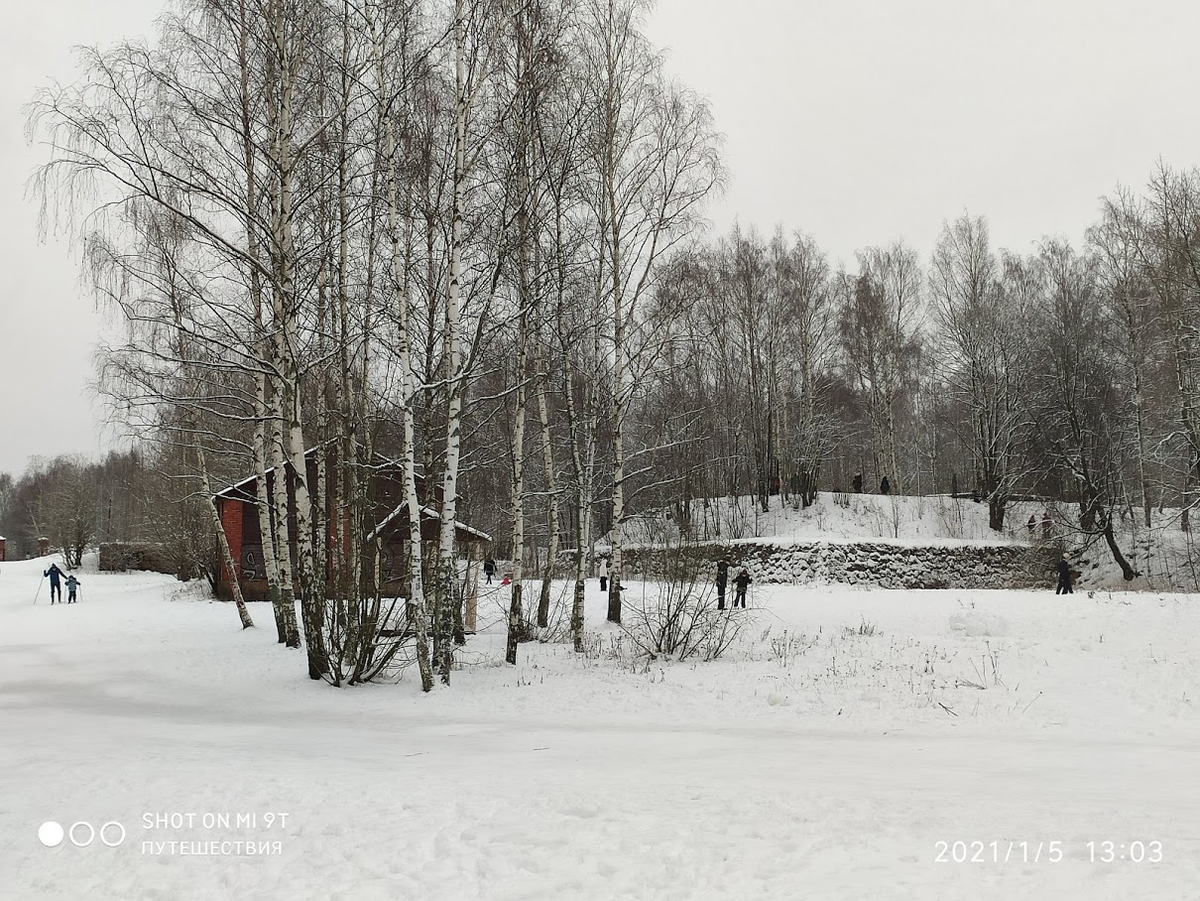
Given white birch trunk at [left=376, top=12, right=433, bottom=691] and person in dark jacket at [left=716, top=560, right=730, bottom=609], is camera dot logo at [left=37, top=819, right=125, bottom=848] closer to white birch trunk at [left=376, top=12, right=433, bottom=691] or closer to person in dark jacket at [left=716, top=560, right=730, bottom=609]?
white birch trunk at [left=376, top=12, right=433, bottom=691]

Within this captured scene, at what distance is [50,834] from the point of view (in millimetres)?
5504

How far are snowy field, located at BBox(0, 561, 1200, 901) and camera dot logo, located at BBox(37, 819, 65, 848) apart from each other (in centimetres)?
6

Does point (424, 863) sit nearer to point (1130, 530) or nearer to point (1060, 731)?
point (1060, 731)

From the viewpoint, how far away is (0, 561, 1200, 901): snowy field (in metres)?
4.81

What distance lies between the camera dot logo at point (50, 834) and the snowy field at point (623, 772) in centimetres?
6

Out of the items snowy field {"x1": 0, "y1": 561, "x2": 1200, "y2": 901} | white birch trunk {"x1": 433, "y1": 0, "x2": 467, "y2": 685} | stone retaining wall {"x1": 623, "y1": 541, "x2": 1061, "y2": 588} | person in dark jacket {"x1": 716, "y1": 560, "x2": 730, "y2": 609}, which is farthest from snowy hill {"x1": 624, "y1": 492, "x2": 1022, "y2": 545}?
white birch trunk {"x1": 433, "y1": 0, "x2": 467, "y2": 685}

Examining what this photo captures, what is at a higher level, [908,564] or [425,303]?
[425,303]

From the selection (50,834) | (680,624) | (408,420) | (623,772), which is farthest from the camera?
(680,624)

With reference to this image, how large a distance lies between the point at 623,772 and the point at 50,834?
14.4 ft

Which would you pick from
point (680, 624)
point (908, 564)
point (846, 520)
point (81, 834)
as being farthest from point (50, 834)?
point (846, 520)

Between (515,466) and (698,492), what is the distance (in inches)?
935

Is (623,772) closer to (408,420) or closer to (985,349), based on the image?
(408,420)

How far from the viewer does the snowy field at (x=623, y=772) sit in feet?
15.8

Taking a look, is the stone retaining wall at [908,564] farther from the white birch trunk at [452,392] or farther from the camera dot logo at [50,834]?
the camera dot logo at [50,834]
